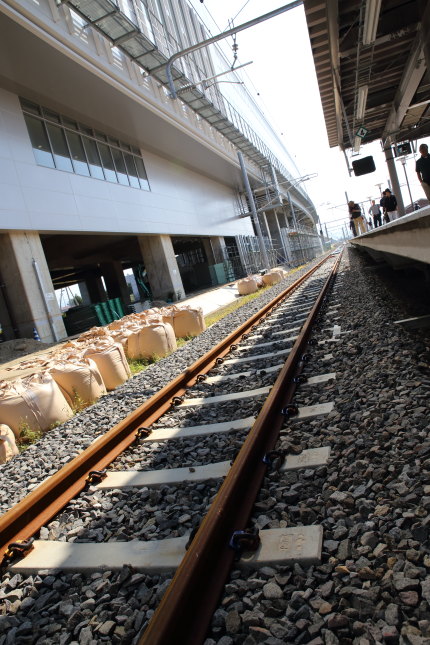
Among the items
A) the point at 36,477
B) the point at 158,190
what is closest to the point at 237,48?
the point at 158,190

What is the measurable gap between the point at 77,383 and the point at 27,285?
11197 millimetres

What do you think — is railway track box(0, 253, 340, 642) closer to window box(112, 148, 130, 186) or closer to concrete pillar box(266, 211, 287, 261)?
window box(112, 148, 130, 186)

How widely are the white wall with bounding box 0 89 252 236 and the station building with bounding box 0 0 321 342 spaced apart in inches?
2.1

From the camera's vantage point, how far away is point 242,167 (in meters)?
32.2

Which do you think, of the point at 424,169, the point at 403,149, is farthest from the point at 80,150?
the point at 424,169

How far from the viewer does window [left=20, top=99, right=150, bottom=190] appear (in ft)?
57.8

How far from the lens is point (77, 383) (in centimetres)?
623

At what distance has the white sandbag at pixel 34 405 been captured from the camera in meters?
5.29

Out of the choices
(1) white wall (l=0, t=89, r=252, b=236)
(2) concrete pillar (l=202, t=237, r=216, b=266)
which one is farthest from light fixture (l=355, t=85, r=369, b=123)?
(2) concrete pillar (l=202, t=237, r=216, b=266)

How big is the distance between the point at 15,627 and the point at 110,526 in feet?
2.38

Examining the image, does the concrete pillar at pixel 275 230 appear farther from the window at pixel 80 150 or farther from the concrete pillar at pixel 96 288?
the window at pixel 80 150

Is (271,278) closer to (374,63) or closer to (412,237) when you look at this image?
(374,63)

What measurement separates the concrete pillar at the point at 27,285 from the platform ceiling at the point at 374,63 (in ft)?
36.9

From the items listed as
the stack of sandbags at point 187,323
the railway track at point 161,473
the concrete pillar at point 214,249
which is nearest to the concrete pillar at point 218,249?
the concrete pillar at point 214,249
